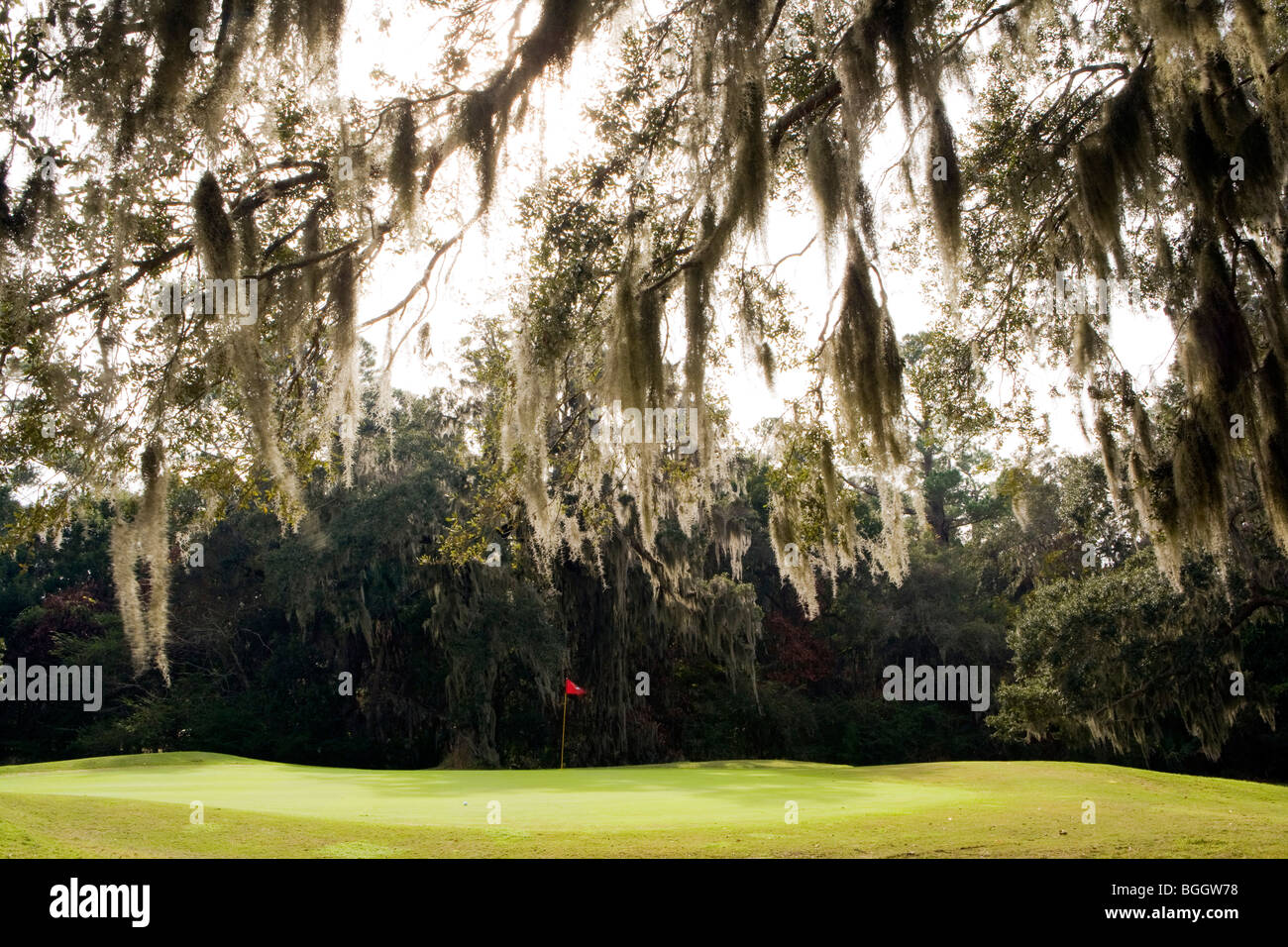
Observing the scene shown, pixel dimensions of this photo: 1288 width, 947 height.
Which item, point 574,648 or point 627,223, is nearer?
point 627,223

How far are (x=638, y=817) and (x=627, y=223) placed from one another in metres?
4.05

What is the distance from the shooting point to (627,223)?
21.5ft

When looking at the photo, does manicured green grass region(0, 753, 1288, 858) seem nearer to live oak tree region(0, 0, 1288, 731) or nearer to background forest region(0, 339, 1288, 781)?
live oak tree region(0, 0, 1288, 731)

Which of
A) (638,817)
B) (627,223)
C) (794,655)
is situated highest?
(627,223)

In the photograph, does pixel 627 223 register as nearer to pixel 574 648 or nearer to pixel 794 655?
pixel 574 648

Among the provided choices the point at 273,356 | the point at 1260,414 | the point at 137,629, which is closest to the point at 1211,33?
the point at 1260,414

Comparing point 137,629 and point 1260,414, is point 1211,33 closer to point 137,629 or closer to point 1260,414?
point 1260,414

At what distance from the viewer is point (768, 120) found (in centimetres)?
688

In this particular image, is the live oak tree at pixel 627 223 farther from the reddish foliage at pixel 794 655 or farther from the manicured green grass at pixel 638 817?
the reddish foliage at pixel 794 655

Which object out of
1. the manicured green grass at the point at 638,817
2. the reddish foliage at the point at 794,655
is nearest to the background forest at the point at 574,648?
the reddish foliage at the point at 794,655

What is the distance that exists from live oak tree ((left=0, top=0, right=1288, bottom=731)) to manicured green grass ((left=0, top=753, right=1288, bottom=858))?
45.1 inches

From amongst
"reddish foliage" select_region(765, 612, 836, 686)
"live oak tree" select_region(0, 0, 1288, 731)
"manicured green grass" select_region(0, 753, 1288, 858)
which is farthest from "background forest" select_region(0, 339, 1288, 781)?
"live oak tree" select_region(0, 0, 1288, 731)

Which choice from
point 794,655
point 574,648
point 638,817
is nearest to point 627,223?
point 638,817

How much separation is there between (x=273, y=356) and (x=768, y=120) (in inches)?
153
